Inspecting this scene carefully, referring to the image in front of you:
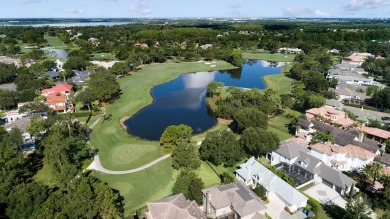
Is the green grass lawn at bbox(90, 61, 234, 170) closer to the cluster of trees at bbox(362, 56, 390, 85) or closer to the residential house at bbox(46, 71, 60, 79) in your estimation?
the residential house at bbox(46, 71, 60, 79)

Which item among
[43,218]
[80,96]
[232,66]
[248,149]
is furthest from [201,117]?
Result: [232,66]

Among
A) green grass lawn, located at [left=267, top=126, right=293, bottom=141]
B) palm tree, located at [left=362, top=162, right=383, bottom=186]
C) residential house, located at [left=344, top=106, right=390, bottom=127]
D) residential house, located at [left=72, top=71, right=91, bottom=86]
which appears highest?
palm tree, located at [left=362, top=162, right=383, bottom=186]

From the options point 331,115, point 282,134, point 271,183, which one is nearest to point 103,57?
point 282,134

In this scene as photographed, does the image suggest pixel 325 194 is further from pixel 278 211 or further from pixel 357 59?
pixel 357 59

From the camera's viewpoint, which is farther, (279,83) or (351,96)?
(279,83)

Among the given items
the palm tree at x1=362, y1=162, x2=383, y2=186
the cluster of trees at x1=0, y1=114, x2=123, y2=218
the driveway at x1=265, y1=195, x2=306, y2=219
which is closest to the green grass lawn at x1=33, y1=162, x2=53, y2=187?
the cluster of trees at x1=0, y1=114, x2=123, y2=218

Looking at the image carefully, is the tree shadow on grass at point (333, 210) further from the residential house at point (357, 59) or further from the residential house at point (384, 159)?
the residential house at point (357, 59)

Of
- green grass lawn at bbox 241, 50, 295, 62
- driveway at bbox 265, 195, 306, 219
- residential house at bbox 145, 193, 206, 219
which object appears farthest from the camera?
green grass lawn at bbox 241, 50, 295, 62

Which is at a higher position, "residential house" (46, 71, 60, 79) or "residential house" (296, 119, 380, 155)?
"residential house" (296, 119, 380, 155)
